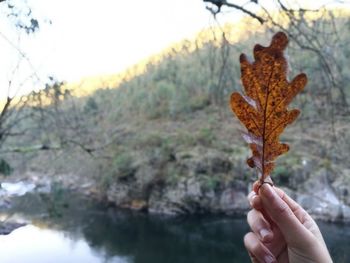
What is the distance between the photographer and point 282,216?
60cm

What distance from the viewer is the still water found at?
10969mm

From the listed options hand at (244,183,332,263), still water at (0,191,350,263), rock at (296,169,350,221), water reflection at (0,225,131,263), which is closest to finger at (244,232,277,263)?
hand at (244,183,332,263)

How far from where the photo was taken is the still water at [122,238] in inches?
432

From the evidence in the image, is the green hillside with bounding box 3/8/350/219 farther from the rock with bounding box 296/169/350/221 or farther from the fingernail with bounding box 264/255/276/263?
the fingernail with bounding box 264/255/276/263

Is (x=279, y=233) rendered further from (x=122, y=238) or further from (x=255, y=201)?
(x=122, y=238)

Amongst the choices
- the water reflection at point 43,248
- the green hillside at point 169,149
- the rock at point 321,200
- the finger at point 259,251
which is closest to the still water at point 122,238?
the water reflection at point 43,248

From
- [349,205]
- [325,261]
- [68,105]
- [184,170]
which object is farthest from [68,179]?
[325,261]

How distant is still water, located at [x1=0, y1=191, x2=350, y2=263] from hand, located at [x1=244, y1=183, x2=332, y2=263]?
27.2ft

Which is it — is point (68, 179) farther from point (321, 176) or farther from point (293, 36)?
point (293, 36)

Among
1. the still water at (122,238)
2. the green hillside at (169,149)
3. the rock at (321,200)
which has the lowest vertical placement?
the still water at (122,238)

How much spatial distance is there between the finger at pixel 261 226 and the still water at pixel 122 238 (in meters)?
8.30

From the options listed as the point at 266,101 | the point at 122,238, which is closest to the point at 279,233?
the point at 266,101

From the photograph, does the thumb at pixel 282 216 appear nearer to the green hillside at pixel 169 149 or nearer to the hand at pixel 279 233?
the hand at pixel 279 233

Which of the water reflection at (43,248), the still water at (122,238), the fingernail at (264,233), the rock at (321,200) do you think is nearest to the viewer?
the fingernail at (264,233)
